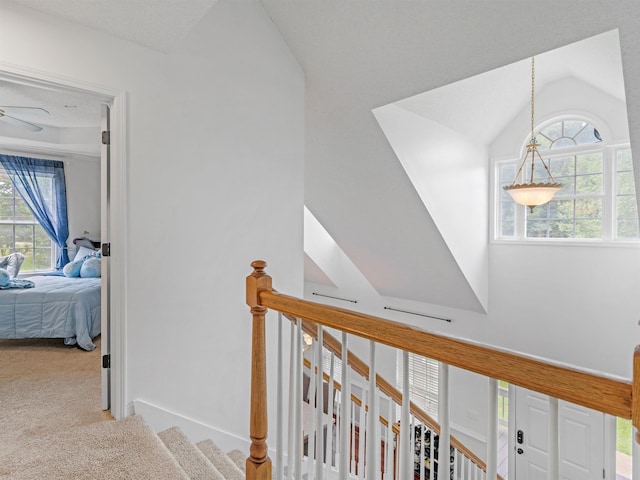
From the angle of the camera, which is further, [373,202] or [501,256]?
[501,256]

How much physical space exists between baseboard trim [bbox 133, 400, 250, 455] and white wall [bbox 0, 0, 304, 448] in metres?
0.04

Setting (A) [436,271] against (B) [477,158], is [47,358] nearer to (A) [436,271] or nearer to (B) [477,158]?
(A) [436,271]

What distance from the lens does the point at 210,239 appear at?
2607mm

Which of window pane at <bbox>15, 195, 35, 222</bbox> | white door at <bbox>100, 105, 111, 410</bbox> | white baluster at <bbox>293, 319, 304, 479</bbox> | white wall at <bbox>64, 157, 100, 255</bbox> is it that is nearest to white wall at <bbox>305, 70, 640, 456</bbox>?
white baluster at <bbox>293, 319, 304, 479</bbox>

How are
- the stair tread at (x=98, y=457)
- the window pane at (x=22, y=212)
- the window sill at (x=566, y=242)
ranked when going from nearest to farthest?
the stair tread at (x=98, y=457) < the window sill at (x=566, y=242) < the window pane at (x=22, y=212)

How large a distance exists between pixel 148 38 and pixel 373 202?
8.54 feet

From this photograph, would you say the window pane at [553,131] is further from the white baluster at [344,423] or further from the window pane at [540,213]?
the white baluster at [344,423]

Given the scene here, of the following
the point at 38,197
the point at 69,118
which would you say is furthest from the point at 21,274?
the point at 69,118

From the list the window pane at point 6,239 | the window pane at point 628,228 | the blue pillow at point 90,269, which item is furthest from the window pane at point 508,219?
the window pane at point 6,239

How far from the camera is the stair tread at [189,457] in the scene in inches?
79.8

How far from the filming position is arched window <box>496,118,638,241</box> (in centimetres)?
399

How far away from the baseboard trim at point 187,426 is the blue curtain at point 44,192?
15.1 ft

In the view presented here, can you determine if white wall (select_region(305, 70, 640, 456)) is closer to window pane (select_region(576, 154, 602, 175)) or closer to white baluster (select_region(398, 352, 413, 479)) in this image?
window pane (select_region(576, 154, 602, 175))

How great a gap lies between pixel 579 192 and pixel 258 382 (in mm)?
4212
